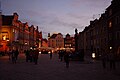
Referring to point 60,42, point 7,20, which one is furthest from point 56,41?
point 7,20

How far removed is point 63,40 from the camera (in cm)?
18250

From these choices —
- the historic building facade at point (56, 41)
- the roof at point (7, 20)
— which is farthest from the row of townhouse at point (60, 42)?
the roof at point (7, 20)

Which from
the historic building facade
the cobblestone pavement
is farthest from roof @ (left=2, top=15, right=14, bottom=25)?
the historic building facade

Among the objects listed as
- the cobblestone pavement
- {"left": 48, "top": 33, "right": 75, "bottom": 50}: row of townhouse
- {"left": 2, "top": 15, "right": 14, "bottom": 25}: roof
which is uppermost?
{"left": 2, "top": 15, "right": 14, "bottom": 25}: roof

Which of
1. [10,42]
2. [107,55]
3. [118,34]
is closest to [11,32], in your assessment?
[10,42]

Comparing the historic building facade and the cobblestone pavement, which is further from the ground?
the historic building facade

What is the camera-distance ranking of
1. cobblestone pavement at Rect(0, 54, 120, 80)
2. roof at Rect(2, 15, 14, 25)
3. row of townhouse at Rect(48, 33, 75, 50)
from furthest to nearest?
row of townhouse at Rect(48, 33, 75, 50) < roof at Rect(2, 15, 14, 25) < cobblestone pavement at Rect(0, 54, 120, 80)

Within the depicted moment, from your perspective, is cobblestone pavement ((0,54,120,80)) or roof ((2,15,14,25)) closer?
cobblestone pavement ((0,54,120,80))

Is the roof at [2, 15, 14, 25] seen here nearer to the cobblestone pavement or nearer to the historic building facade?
the cobblestone pavement

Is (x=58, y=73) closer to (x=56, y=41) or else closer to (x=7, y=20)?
(x=7, y=20)

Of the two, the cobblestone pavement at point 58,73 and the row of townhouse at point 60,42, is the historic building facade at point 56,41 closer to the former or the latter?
the row of townhouse at point 60,42

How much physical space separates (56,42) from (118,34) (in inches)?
5392

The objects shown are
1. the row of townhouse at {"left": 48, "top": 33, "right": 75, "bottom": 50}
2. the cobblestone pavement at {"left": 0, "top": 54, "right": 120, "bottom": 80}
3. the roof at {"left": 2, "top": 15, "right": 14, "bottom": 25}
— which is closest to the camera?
the cobblestone pavement at {"left": 0, "top": 54, "right": 120, "bottom": 80}

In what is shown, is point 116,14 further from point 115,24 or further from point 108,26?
point 108,26
